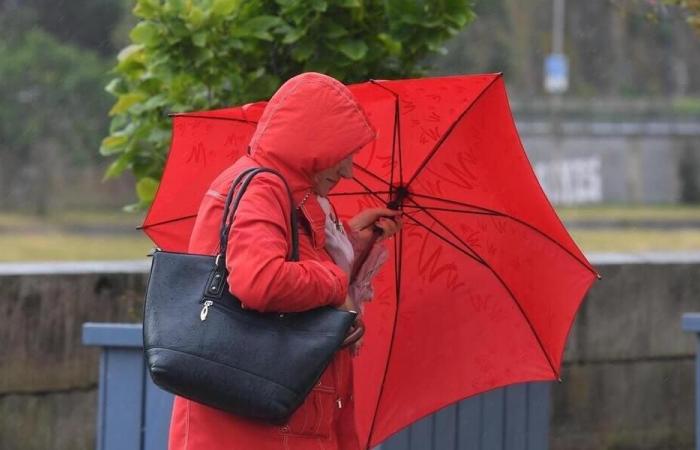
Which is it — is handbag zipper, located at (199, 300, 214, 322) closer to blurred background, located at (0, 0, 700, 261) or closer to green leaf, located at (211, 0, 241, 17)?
green leaf, located at (211, 0, 241, 17)

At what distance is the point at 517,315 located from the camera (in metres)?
3.71

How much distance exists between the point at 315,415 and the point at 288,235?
1.42ft

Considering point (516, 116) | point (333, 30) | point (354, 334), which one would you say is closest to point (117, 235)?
point (516, 116)

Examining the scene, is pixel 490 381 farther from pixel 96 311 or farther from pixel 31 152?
pixel 31 152

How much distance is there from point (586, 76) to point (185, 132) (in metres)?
61.2

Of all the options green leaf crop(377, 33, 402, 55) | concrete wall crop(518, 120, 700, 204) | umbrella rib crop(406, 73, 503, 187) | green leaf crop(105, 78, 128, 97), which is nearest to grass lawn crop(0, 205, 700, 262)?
concrete wall crop(518, 120, 700, 204)

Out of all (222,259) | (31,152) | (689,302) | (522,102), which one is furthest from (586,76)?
(222,259)

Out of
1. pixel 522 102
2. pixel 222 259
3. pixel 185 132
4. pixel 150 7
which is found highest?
pixel 522 102

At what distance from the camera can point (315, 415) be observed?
9.78 feet

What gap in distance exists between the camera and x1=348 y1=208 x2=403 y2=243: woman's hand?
3434 millimetres

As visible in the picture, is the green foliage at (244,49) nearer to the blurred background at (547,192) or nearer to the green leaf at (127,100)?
the green leaf at (127,100)

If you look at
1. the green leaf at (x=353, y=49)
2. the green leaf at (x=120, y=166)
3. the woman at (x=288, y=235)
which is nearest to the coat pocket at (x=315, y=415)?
the woman at (x=288, y=235)

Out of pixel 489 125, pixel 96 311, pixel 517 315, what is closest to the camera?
pixel 489 125

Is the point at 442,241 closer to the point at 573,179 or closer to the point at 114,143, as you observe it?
the point at 114,143
